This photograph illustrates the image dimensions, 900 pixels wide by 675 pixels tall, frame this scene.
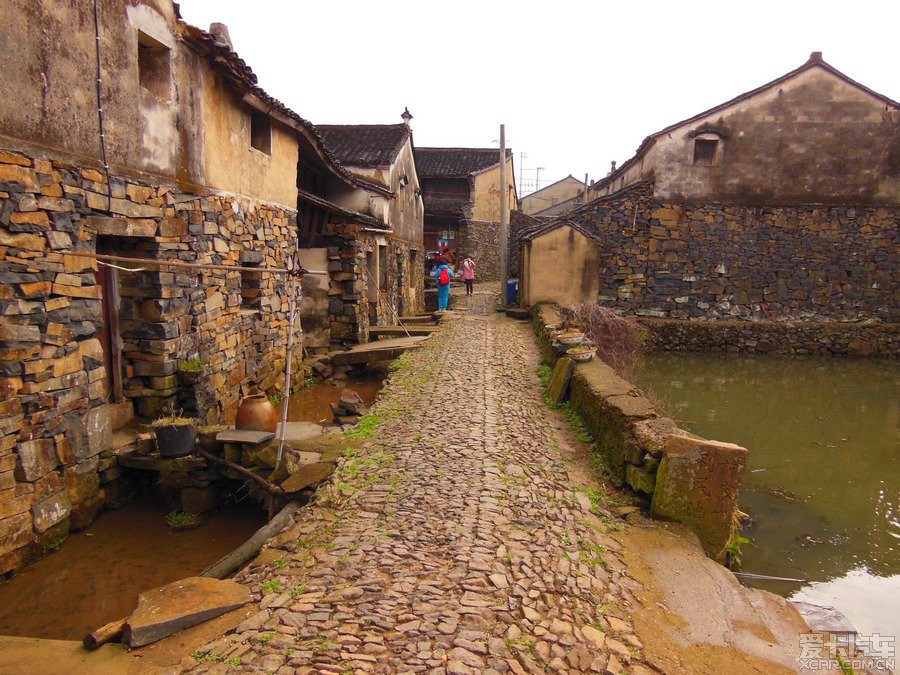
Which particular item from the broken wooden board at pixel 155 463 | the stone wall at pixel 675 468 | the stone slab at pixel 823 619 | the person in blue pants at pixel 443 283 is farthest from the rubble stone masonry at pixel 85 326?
the person in blue pants at pixel 443 283

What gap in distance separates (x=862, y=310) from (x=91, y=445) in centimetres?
2079

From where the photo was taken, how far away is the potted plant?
6012mm

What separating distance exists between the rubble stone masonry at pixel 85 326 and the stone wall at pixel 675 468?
5209mm

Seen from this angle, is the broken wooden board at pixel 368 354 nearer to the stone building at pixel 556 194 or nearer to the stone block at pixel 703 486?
the stone block at pixel 703 486

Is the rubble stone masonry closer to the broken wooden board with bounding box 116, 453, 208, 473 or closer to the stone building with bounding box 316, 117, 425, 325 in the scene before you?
the broken wooden board with bounding box 116, 453, 208, 473

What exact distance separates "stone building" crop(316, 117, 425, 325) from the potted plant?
7789 millimetres

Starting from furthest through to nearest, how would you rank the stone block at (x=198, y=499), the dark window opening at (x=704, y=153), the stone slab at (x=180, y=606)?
the dark window opening at (x=704, y=153) < the stone block at (x=198, y=499) < the stone slab at (x=180, y=606)

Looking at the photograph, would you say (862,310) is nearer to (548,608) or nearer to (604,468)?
(604,468)

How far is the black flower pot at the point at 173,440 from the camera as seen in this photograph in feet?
19.7

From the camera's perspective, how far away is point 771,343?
17.1m

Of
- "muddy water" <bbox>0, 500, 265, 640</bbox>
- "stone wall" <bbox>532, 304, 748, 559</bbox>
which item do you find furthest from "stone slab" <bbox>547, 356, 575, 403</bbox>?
"muddy water" <bbox>0, 500, 265, 640</bbox>

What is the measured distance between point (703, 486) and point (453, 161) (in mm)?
29846

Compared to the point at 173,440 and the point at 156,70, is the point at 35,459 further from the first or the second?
the point at 156,70

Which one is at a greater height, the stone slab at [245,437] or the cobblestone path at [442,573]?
the stone slab at [245,437]
